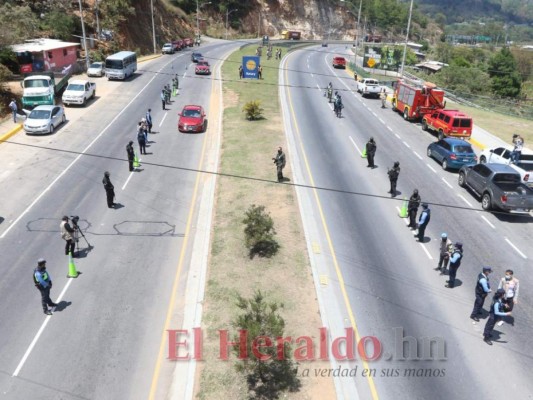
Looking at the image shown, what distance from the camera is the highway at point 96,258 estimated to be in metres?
10.9

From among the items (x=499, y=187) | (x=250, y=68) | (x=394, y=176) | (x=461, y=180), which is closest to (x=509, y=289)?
(x=499, y=187)

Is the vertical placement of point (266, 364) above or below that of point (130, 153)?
below

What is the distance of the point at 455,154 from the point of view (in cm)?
2506

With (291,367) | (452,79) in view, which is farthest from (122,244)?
(452,79)

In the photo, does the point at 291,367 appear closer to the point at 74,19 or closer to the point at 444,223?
the point at 444,223

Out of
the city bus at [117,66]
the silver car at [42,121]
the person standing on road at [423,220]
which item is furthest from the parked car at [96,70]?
the person standing on road at [423,220]

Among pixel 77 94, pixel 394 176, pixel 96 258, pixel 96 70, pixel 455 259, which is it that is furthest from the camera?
pixel 96 70

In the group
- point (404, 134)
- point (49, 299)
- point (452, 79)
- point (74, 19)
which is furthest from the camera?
point (452, 79)

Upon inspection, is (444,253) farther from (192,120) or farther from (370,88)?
(370,88)

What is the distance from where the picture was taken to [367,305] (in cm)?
1329

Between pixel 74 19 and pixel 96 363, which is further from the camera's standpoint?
pixel 74 19

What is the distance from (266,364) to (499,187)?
48.2ft

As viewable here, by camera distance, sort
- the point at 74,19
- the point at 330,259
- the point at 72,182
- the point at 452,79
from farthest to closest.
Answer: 1. the point at 452,79
2. the point at 74,19
3. the point at 72,182
4. the point at 330,259

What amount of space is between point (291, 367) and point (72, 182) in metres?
16.5
